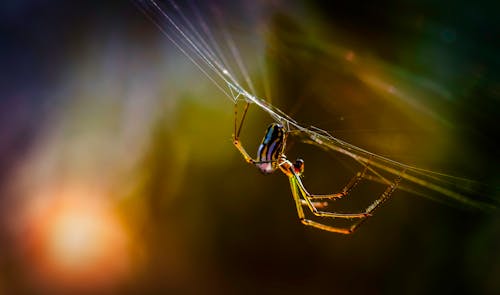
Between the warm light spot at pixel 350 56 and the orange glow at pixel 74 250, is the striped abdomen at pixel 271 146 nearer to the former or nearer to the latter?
the warm light spot at pixel 350 56

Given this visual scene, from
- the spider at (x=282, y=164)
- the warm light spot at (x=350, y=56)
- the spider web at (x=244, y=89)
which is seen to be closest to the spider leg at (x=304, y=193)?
the spider at (x=282, y=164)

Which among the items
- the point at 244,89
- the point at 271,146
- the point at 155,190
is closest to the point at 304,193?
the point at 271,146

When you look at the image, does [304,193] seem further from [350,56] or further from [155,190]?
[155,190]

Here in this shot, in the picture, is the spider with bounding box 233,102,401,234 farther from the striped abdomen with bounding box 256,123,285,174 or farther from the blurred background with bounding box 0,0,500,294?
the blurred background with bounding box 0,0,500,294

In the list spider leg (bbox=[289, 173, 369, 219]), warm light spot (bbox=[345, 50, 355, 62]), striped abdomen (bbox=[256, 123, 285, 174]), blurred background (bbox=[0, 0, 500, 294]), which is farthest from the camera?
blurred background (bbox=[0, 0, 500, 294])

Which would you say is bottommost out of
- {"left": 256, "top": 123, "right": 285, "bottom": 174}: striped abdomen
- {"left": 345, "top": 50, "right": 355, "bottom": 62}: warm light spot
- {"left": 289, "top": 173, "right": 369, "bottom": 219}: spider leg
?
{"left": 289, "top": 173, "right": 369, "bottom": 219}: spider leg

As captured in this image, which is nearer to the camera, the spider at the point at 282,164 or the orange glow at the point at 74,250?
the spider at the point at 282,164

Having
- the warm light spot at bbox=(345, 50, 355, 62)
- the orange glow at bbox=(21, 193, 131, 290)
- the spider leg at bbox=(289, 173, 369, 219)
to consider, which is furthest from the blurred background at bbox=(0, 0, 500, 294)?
the spider leg at bbox=(289, 173, 369, 219)
